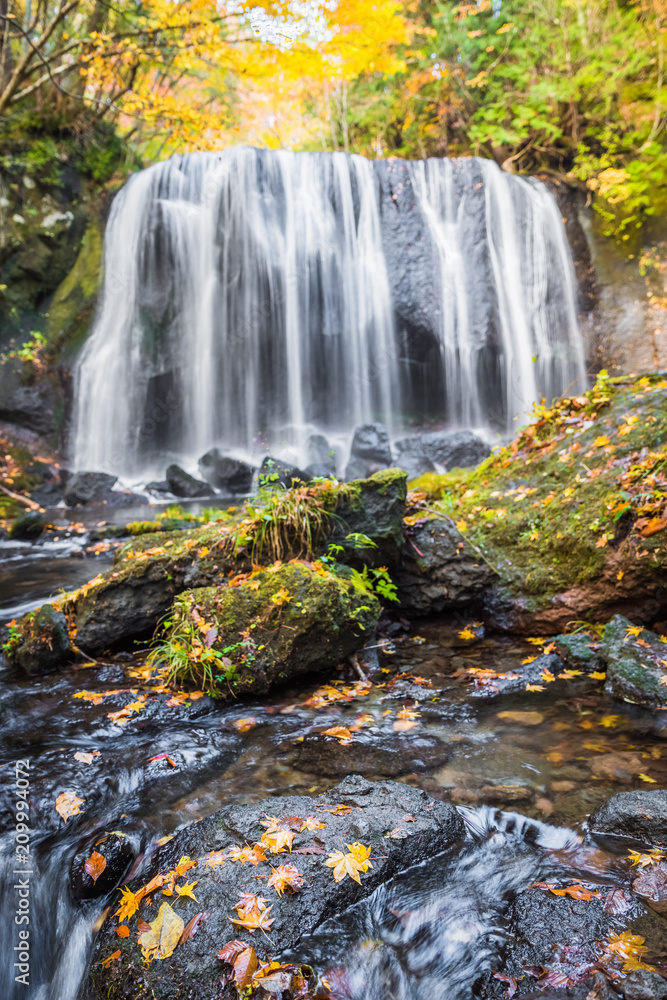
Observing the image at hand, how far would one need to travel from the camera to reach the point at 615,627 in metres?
3.46

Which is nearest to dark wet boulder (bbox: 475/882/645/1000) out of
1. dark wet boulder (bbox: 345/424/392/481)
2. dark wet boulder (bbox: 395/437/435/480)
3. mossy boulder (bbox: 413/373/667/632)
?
mossy boulder (bbox: 413/373/667/632)

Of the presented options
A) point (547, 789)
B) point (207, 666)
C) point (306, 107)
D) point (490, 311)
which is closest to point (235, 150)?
point (306, 107)

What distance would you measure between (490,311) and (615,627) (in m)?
12.3

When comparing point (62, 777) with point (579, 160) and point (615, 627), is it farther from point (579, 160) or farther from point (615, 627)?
point (579, 160)

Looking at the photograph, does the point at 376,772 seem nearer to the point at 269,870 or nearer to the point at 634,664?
the point at 269,870

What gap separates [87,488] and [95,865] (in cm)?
1006

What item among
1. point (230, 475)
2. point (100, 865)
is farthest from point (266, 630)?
point (230, 475)

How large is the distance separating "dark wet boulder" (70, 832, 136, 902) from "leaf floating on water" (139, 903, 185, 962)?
1.40 feet

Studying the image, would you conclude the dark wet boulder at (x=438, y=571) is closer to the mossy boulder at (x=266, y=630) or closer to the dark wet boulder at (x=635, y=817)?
the mossy boulder at (x=266, y=630)

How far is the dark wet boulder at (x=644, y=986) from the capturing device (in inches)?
56.5

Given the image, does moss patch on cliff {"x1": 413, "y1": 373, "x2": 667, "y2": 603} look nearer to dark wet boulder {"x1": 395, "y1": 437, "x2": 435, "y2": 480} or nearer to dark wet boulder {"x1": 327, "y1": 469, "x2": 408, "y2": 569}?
dark wet boulder {"x1": 327, "y1": 469, "x2": 408, "y2": 569}

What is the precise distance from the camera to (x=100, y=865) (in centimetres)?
206

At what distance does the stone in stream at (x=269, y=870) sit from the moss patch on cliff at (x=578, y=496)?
2.39 meters

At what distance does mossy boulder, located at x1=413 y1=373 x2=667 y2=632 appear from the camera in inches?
147
